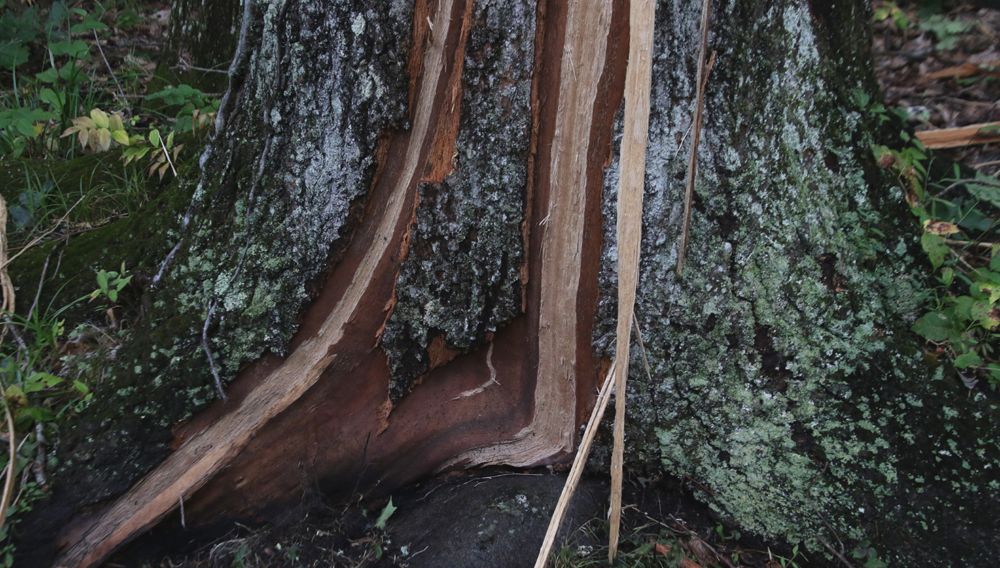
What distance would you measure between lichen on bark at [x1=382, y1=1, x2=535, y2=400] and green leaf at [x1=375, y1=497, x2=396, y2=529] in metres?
0.34

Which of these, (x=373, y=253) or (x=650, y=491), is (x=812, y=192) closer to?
(x=650, y=491)

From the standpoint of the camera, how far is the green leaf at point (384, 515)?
160 centimetres

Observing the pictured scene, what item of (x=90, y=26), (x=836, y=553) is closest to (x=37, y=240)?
(x=90, y=26)

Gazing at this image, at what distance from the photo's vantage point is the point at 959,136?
199 cm

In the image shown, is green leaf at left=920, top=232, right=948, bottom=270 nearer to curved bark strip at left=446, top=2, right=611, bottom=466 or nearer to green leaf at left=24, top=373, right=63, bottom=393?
curved bark strip at left=446, top=2, right=611, bottom=466

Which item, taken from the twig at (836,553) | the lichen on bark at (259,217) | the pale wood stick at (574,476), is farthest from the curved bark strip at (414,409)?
the twig at (836,553)

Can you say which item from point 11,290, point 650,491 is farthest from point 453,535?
point 11,290

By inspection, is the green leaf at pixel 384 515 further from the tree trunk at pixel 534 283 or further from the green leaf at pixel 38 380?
the green leaf at pixel 38 380

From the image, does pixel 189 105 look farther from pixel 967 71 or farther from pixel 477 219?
pixel 967 71

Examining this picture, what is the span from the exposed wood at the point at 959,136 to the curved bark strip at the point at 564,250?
1420 millimetres

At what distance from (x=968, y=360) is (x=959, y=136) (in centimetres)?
106

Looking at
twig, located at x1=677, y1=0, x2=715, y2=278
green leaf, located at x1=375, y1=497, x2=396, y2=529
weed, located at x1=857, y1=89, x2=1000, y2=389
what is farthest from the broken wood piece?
green leaf, located at x1=375, y1=497, x2=396, y2=529

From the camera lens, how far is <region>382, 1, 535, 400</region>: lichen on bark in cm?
137

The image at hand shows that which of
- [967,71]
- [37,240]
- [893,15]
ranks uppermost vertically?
[893,15]
